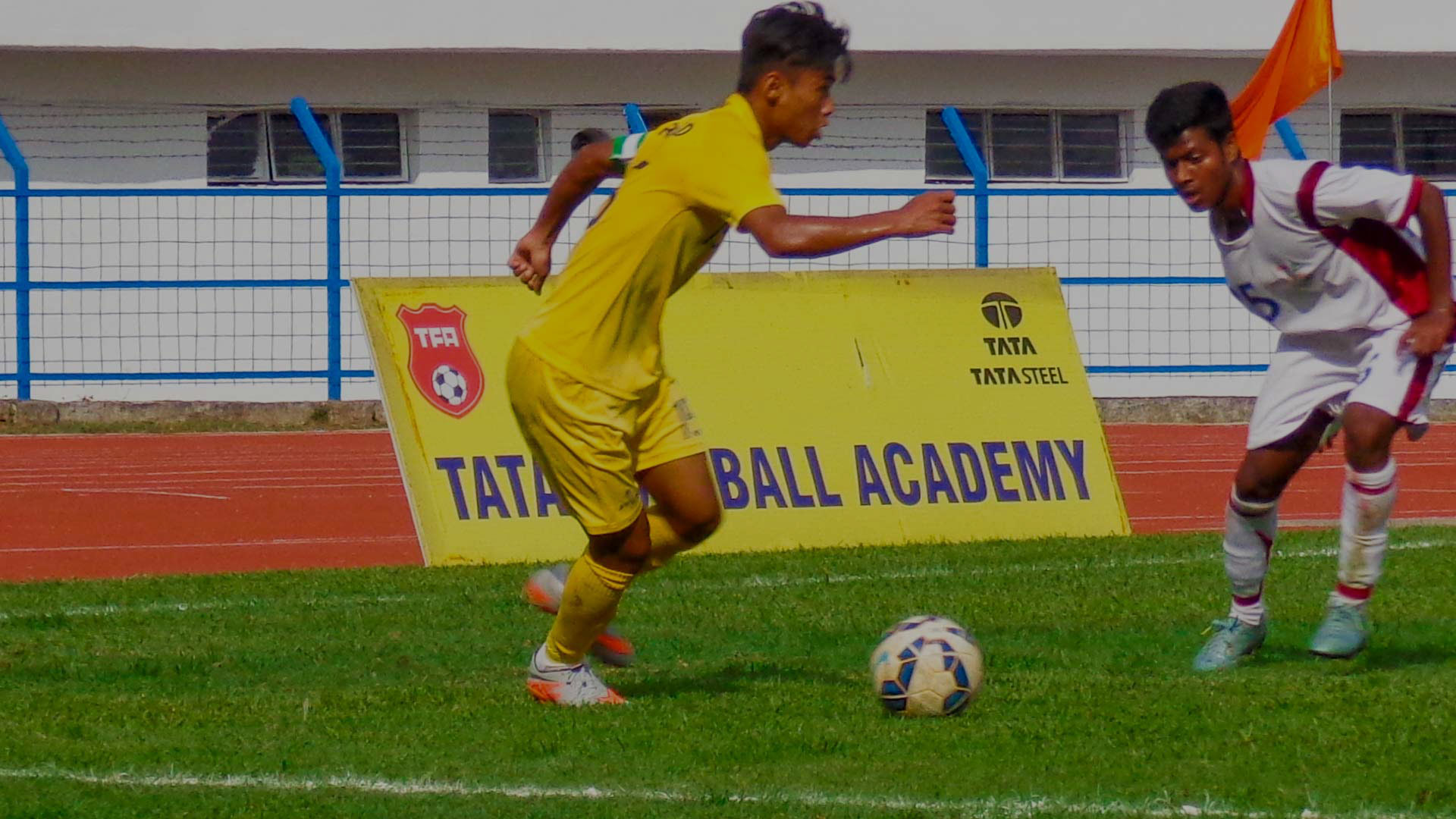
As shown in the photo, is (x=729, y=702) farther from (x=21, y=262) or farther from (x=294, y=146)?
(x=294, y=146)

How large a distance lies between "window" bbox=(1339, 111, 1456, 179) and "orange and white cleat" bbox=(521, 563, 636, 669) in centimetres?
1776

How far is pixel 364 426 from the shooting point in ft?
64.3

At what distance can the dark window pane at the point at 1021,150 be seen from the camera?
73.2 ft

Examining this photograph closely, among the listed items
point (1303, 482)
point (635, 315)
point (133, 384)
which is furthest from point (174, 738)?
point (133, 384)

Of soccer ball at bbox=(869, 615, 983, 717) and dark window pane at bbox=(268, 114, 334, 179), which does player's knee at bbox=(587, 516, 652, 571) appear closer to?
soccer ball at bbox=(869, 615, 983, 717)

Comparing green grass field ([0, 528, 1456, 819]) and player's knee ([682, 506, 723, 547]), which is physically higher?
player's knee ([682, 506, 723, 547])

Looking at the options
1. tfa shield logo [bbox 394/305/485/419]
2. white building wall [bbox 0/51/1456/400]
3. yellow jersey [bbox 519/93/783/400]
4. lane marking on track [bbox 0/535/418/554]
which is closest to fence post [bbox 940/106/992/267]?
white building wall [bbox 0/51/1456/400]

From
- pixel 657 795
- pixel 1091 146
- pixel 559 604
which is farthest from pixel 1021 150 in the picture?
pixel 657 795

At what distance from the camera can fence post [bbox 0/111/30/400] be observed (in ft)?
62.4

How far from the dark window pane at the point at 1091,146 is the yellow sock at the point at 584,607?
16.7m

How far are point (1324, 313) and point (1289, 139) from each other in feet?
48.6

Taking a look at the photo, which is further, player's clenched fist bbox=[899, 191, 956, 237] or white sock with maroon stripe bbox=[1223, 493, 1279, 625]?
white sock with maroon stripe bbox=[1223, 493, 1279, 625]

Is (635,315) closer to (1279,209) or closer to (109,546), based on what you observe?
(1279,209)

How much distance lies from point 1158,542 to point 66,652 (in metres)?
5.10
